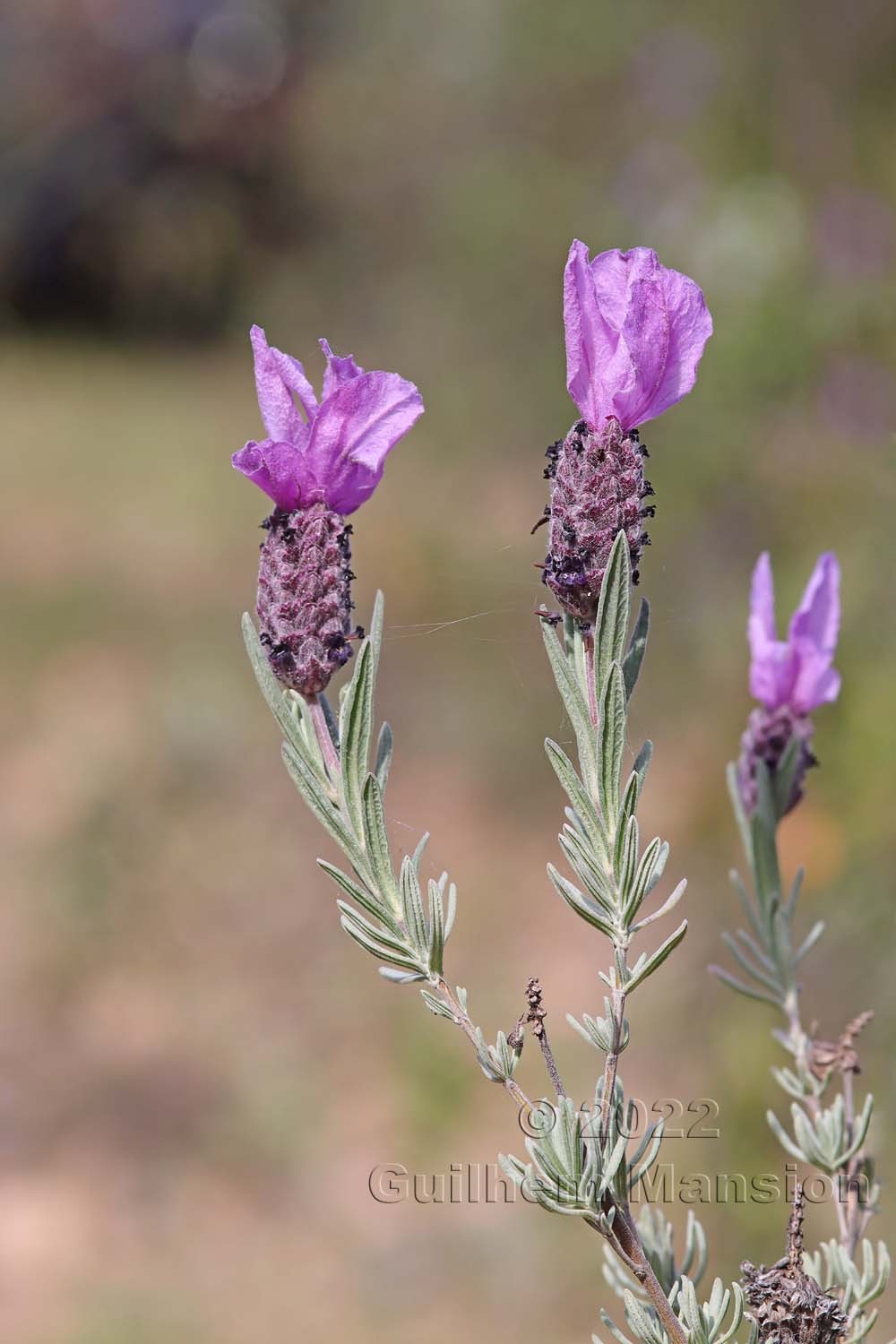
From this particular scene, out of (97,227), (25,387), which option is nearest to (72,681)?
(25,387)

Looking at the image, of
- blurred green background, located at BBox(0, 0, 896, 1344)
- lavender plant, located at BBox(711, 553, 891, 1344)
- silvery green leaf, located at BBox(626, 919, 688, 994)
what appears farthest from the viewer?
blurred green background, located at BBox(0, 0, 896, 1344)

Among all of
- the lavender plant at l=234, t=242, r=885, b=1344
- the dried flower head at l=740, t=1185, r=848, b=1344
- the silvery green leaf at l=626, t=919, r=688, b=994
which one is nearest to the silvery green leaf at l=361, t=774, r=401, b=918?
the lavender plant at l=234, t=242, r=885, b=1344

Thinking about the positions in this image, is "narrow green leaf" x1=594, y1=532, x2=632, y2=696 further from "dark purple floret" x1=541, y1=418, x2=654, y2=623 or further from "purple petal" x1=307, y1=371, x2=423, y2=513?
"purple petal" x1=307, y1=371, x2=423, y2=513

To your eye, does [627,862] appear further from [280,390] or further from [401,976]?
[280,390]

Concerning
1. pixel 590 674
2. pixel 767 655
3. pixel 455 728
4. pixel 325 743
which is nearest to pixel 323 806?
pixel 325 743

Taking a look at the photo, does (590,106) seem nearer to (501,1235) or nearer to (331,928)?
(331,928)

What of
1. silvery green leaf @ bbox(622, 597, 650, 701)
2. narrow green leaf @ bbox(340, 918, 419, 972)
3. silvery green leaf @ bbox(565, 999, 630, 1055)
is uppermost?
silvery green leaf @ bbox(622, 597, 650, 701)
